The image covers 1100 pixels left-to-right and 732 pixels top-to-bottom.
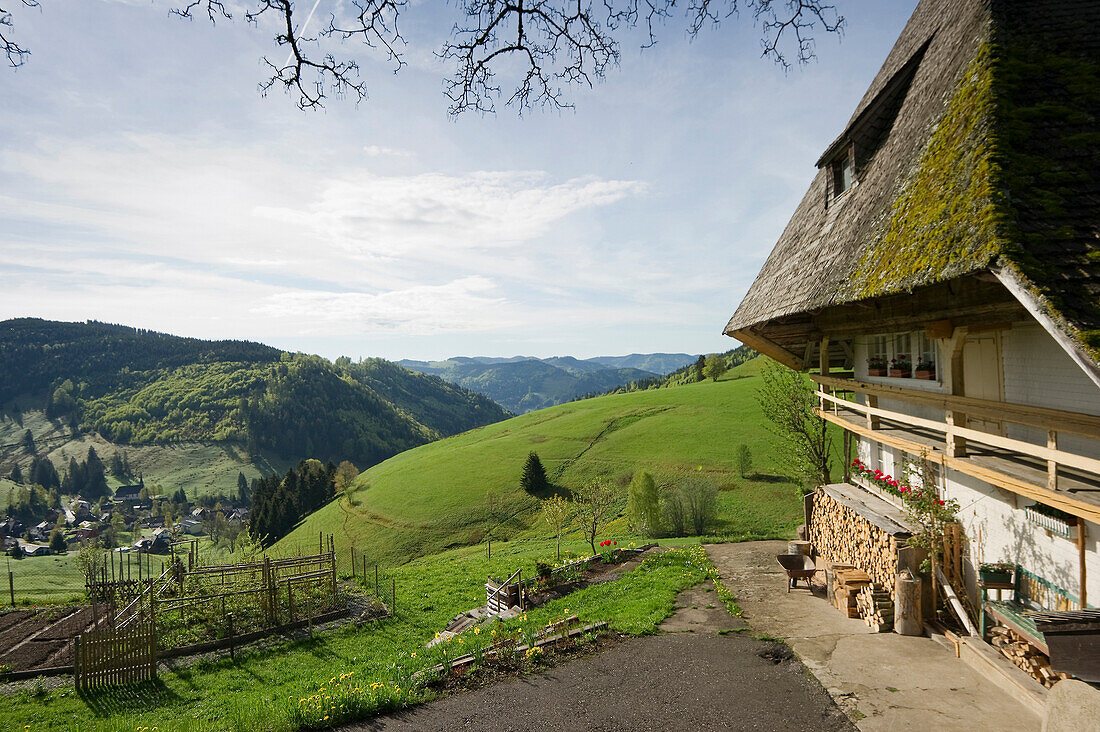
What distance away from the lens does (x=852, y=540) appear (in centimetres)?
1231

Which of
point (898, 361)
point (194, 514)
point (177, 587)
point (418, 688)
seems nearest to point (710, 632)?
point (418, 688)

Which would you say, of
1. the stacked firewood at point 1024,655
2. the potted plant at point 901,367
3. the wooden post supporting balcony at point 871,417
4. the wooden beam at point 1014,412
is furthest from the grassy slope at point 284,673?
the potted plant at point 901,367

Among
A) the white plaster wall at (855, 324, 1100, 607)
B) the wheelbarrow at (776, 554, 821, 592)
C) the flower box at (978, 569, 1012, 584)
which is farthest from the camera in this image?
the wheelbarrow at (776, 554, 821, 592)

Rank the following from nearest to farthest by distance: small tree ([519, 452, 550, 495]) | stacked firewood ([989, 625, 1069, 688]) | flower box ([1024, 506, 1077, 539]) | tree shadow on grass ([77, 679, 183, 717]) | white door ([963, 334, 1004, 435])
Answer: flower box ([1024, 506, 1077, 539]) → stacked firewood ([989, 625, 1069, 688]) → white door ([963, 334, 1004, 435]) → tree shadow on grass ([77, 679, 183, 717]) → small tree ([519, 452, 550, 495])

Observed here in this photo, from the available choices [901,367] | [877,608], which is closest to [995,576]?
[877,608]

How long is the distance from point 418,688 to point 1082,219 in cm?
999

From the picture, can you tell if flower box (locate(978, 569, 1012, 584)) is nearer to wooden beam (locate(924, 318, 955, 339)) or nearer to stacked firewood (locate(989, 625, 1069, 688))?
stacked firewood (locate(989, 625, 1069, 688))

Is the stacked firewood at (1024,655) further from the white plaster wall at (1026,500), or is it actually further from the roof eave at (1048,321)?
the roof eave at (1048,321)

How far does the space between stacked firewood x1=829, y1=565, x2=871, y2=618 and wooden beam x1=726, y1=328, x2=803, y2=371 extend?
5.19 m

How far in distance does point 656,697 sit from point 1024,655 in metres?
4.73

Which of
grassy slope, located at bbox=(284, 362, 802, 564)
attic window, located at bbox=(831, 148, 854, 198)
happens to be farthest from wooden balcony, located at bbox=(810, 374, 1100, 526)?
grassy slope, located at bbox=(284, 362, 802, 564)

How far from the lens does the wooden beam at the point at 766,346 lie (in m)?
12.4

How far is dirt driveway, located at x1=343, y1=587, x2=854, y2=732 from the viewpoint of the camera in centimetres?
694

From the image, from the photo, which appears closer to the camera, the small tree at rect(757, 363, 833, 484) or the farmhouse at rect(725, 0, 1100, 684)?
the farmhouse at rect(725, 0, 1100, 684)
